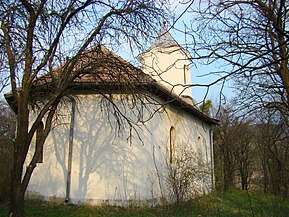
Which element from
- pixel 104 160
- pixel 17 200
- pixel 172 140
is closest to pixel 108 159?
pixel 104 160

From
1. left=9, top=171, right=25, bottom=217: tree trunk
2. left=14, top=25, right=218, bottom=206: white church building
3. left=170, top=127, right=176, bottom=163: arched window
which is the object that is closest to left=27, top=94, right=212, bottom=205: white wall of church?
left=14, top=25, right=218, bottom=206: white church building

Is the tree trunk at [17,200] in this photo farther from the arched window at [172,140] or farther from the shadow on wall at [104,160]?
the arched window at [172,140]

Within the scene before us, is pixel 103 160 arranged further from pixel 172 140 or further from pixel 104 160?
pixel 172 140

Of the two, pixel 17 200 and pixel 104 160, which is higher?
pixel 104 160

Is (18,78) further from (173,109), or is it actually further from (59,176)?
(173,109)

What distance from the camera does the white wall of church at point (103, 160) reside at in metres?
11.0

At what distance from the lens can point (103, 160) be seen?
11172mm

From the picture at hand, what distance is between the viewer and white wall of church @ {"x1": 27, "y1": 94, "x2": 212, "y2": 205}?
11.0 metres

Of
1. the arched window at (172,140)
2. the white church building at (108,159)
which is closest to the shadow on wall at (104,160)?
the white church building at (108,159)

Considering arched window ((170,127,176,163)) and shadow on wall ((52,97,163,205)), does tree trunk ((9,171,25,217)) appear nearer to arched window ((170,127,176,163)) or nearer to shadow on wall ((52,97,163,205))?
shadow on wall ((52,97,163,205))

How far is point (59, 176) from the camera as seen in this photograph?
11.4m

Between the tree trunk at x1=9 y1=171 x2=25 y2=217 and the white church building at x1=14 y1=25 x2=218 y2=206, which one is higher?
the white church building at x1=14 y1=25 x2=218 y2=206

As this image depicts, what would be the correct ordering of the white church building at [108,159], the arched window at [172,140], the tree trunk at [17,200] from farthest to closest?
1. the arched window at [172,140]
2. the white church building at [108,159]
3. the tree trunk at [17,200]

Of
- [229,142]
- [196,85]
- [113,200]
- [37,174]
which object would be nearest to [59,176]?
[37,174]
